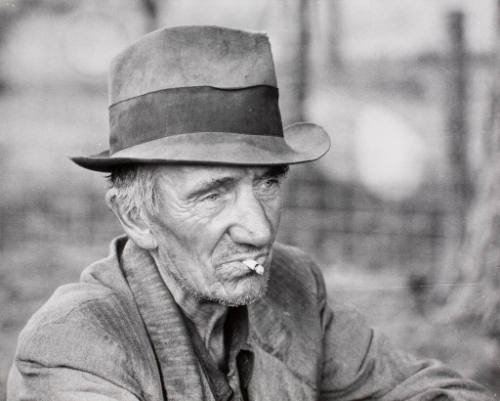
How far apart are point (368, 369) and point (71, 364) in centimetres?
122

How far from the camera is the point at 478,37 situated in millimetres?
8281

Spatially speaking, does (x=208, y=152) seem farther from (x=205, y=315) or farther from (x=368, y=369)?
(x=368, y=369)

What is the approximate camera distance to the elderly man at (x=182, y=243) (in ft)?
7.42

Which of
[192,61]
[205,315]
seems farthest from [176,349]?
[192,61]

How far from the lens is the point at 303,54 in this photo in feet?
28.0

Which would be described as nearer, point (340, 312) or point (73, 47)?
point (340, 312)

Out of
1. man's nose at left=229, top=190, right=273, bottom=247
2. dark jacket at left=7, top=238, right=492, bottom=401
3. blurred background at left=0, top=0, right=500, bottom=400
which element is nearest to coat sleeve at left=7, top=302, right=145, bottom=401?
dark jacket at left=7, top=238, right=492, bottom=401

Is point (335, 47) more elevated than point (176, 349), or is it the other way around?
point (335, 47)

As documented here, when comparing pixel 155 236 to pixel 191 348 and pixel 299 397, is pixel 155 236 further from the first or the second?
pixel 299 397

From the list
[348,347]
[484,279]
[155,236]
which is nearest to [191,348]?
[155,236]

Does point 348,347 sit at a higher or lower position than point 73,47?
lower

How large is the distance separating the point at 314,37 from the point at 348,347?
628 cm

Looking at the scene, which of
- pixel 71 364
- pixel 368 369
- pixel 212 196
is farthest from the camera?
pixel 368 369

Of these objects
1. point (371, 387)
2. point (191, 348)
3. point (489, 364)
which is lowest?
point (489, 364)
